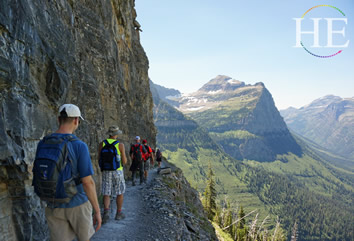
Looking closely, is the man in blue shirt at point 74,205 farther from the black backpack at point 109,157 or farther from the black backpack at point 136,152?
the black backpack at point 136,152

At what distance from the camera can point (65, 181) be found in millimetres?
4113

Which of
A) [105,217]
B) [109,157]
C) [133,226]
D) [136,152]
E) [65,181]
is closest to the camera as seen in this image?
[65,181]

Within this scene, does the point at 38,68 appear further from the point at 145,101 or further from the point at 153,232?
the point at 145,101

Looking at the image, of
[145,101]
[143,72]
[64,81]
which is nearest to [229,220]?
Answer: [145,101]

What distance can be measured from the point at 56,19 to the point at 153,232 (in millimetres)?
9665

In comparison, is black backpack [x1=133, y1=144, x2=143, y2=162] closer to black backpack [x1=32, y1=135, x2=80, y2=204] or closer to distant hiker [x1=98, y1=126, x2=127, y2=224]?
distant hiker [x1=98, y1=126, x2=127, y2=224]

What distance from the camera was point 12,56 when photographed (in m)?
5.88

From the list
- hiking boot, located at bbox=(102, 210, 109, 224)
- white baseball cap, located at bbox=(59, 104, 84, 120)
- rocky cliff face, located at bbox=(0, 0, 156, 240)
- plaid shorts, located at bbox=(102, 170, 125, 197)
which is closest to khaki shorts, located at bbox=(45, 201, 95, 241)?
white baseball cap, located at bbox=(59, 104, 84, 120)

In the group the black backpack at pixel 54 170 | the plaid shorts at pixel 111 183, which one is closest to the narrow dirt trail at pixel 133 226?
the plaid shorts at pixel 111 183

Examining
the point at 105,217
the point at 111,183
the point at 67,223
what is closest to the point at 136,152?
the point at 105,217

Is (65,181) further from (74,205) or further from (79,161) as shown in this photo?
(74,205)

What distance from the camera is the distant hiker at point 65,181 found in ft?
13.1

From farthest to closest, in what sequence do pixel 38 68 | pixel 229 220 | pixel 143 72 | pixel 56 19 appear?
1. pixel 229 220
2. pixel 143 72
3. pixel 56 19
4. pixel 38 68

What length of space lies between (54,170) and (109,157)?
461 centimetres
